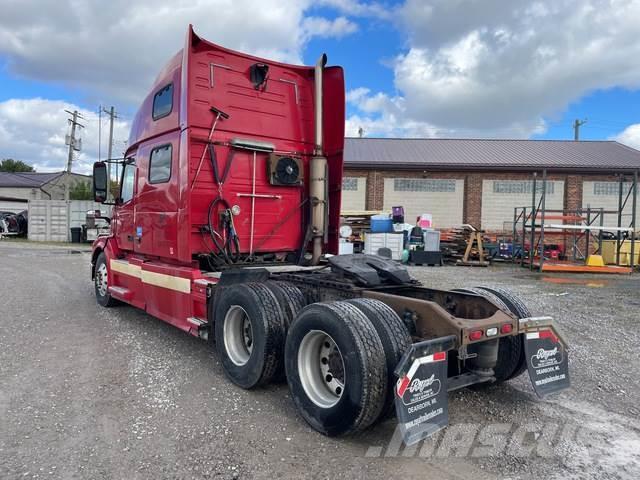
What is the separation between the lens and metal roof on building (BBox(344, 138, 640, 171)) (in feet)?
80.0

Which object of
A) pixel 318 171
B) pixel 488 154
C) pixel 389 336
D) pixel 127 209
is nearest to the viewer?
pixel 389 336

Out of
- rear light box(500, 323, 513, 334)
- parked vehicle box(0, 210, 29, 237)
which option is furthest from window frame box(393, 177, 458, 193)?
parked vehicle box(0, 210, 29, 237)

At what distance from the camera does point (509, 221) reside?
2420cm

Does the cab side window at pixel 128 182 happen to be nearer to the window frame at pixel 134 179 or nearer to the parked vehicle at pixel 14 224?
the window frame at pixel 134 179

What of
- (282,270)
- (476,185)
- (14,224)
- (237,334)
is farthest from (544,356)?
(14,224)

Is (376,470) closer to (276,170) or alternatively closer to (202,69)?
(276,170)

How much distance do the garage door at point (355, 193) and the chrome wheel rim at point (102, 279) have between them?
17.7 meters

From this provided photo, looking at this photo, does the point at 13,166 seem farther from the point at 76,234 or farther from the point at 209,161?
the point at 209,161

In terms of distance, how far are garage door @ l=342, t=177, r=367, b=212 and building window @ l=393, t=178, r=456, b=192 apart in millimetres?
1662

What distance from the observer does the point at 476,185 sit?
24.6 meters

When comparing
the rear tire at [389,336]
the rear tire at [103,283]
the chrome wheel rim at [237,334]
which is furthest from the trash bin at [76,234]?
the rear tire at [389,336]

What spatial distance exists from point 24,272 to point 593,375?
45.0 feet

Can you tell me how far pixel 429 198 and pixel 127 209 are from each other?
19792 mm

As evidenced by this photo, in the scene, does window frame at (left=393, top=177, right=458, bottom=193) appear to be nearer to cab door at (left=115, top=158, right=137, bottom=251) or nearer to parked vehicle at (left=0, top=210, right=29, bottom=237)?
cab door at (left=115, top=158, right=137, bottom=251)
